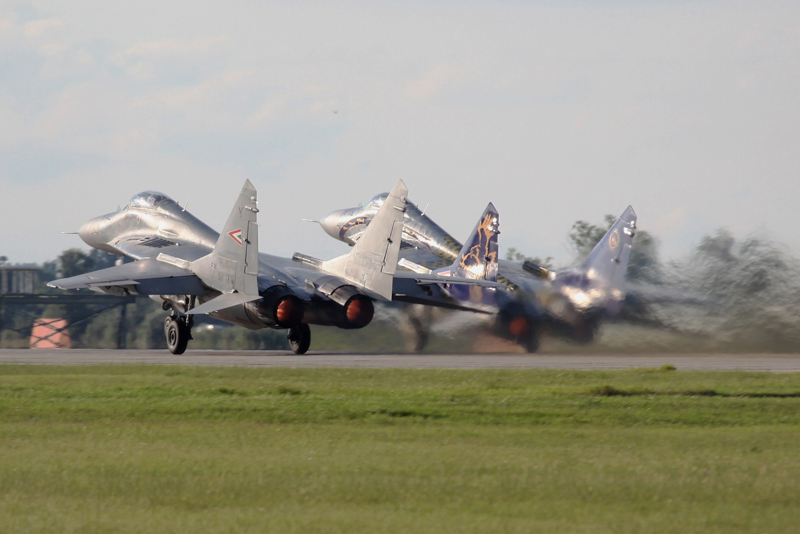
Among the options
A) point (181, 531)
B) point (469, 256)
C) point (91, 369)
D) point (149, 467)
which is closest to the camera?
point (181, 531)

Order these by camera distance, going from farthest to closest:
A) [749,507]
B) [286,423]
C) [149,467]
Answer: [286,423] < [149,467] < [749,507]

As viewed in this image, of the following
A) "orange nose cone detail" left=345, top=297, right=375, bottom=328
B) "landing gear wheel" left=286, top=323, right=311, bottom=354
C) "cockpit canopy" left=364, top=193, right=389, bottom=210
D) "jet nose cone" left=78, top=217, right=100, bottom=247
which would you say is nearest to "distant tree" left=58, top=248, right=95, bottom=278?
"jet nose cone" left=78, top=217, right=100, bottom=247

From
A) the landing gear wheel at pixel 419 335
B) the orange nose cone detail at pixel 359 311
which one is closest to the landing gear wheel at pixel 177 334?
the orange nose cone detail at pixel 359 311

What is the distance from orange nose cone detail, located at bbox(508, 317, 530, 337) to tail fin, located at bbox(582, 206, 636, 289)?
9.01ft

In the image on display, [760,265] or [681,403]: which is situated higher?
[760,265]

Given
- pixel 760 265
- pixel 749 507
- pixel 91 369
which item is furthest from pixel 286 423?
pixel 760 265

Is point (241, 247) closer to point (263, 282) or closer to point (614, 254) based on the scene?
point (263, 282)

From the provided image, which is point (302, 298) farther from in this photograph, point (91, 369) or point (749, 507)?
point (749, 507)

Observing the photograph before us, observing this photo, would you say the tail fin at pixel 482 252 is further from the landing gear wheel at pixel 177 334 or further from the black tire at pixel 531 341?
the landing gear wheel at pixel 177 334

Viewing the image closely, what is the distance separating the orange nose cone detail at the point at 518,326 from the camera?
95.3ft

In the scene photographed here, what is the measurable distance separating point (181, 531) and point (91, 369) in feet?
50.5

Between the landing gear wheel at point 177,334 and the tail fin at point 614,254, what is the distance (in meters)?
12.9

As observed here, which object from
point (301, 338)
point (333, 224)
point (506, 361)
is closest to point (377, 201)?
point (333, 224)

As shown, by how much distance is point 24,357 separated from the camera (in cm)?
2664
